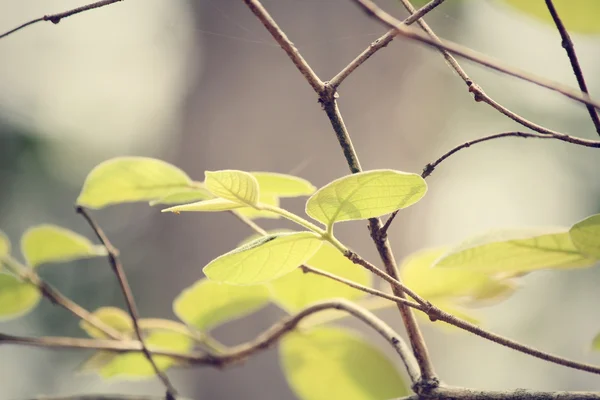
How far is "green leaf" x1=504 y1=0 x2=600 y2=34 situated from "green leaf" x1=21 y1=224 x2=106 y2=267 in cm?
38

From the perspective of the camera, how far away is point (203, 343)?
19.1 inches

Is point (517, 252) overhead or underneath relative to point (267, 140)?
underneath

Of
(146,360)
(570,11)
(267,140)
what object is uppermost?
(267,140)

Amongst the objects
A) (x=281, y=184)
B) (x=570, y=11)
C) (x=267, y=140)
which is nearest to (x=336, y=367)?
(x=281, y=184)

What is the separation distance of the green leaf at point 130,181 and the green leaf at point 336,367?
0.19m

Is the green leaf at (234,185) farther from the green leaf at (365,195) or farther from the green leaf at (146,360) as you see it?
the green leaf at (146,360)

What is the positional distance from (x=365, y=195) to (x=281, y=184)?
4.0 inches

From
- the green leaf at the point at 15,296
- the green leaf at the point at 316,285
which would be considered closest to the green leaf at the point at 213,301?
the green leaf at the point at 316,285

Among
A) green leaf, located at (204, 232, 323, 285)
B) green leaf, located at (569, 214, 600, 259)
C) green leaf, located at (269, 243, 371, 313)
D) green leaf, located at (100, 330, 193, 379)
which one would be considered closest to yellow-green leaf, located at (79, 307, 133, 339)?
green leaf, located at (100, 330, 193, 379)

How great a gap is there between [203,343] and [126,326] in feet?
0.31

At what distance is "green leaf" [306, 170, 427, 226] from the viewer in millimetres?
234

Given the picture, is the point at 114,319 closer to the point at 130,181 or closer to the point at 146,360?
the point at 146,360

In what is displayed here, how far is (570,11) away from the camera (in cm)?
Answer: 30

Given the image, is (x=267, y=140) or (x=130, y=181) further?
(x=267, y=140)
